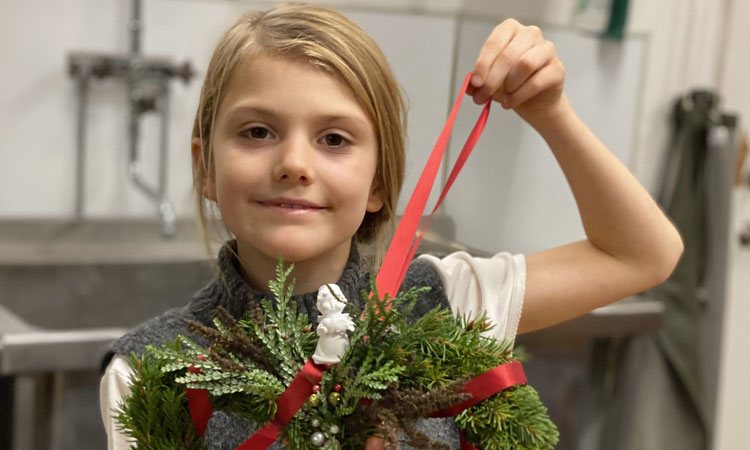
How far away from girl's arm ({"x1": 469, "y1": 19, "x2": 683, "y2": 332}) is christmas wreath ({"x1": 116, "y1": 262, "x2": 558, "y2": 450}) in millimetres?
280

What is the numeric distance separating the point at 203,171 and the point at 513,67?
0.79ft

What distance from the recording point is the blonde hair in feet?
2.06

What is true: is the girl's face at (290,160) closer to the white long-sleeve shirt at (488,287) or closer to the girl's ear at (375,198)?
the girl's ear at (375,198)

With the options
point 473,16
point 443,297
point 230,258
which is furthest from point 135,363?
point 473,16

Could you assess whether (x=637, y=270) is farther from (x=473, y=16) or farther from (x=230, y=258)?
(x=473, y=16)

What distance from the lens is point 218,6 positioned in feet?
5.84

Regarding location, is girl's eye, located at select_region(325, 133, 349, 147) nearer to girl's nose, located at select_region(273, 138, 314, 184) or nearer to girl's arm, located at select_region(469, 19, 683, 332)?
girl's nose, located at select_region(273, 138, 314, 184)

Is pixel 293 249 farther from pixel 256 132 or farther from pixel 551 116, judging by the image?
pixel 551 116

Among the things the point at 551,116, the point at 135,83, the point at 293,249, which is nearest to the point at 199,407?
the point at 293,249

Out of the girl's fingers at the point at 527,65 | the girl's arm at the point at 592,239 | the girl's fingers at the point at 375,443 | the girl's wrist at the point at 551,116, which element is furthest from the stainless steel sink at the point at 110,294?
the girl's fingers at the point at 375,443

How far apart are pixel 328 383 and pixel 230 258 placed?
0.71 feet

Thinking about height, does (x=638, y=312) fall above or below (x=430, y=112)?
below

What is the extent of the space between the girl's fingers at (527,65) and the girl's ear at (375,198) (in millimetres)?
118

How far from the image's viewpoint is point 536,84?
650 millimetres
